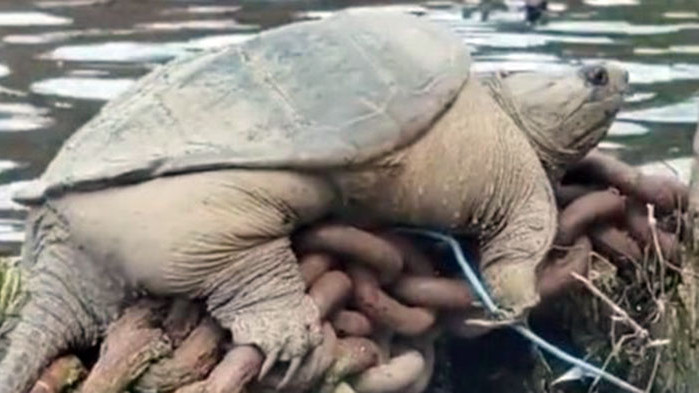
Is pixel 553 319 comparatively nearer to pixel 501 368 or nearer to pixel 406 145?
pixel 501 368

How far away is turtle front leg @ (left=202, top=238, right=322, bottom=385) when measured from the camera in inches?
219

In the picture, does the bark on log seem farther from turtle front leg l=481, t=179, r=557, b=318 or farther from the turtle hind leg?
turtle front leg l=481, t=179, r=557, b=318

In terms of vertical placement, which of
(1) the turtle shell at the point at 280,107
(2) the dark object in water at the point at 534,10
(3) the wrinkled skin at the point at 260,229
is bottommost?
(2) the dark object in water at the point at 534,10

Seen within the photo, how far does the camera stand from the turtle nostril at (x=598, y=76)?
6.18m

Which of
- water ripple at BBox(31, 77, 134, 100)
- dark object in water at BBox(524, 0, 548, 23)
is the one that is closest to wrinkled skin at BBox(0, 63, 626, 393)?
water ripple at BBox(31, 77, 134, 100)

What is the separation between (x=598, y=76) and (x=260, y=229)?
1.16 metres

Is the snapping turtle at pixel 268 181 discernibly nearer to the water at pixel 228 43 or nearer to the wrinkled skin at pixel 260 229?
the wrinkled skin at pixel 260 229

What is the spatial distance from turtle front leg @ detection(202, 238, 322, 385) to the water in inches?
122

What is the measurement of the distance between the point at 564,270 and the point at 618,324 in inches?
10.2

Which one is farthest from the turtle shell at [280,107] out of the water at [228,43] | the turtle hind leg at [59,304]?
the water at [228,43]

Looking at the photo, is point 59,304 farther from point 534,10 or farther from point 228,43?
point 534,10

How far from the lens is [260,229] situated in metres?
5.66

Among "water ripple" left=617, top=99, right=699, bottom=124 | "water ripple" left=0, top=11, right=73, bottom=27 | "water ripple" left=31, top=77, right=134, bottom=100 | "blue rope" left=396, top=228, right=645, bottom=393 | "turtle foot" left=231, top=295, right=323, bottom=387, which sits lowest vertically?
"water ripple" left=0, top=11, right=73, bottom=27

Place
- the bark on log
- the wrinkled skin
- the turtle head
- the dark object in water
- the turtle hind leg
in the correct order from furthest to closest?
the dark object in water < the turtle head < the turtle hind leg < the wrinkled skin < the bark on log
